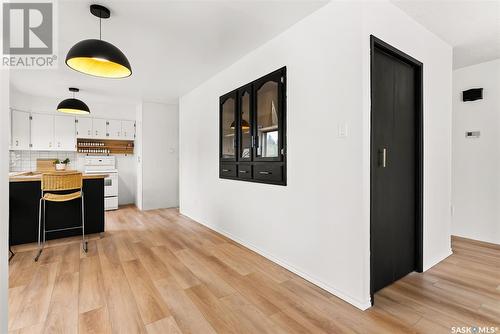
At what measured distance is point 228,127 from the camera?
3822 millimetres

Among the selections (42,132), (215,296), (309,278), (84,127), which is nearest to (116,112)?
(84,127)

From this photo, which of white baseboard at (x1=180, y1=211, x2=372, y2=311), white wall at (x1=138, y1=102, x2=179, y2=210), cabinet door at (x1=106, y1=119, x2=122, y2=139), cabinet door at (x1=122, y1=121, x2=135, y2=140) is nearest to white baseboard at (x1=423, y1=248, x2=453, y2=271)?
white baseboard at (x1=180, y1=211, x2=372, y2=311)

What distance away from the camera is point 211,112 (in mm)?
4262

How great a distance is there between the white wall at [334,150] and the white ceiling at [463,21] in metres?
0.09

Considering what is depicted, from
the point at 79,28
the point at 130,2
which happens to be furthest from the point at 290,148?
the point at 79,28

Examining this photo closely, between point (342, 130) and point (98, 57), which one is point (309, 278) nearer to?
point (342, 130)

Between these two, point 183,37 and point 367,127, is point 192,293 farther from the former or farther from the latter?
point 183,37

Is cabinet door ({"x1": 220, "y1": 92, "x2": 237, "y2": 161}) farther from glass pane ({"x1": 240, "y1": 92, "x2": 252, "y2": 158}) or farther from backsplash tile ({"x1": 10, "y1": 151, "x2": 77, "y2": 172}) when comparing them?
backsplash tile ({"x1": 10, "y1": 151, "x2": 77, "y2": 172})

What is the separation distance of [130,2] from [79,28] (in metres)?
0.88

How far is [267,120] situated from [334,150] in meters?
1.11

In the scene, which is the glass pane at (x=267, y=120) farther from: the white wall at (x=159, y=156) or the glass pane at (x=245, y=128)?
the white wall at (x=159, y=156)

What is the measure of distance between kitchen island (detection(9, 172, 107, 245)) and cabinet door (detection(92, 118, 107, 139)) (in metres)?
2.57

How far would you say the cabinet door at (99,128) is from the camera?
6.19 metres

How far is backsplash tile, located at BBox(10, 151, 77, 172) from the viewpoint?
18.2 feet
